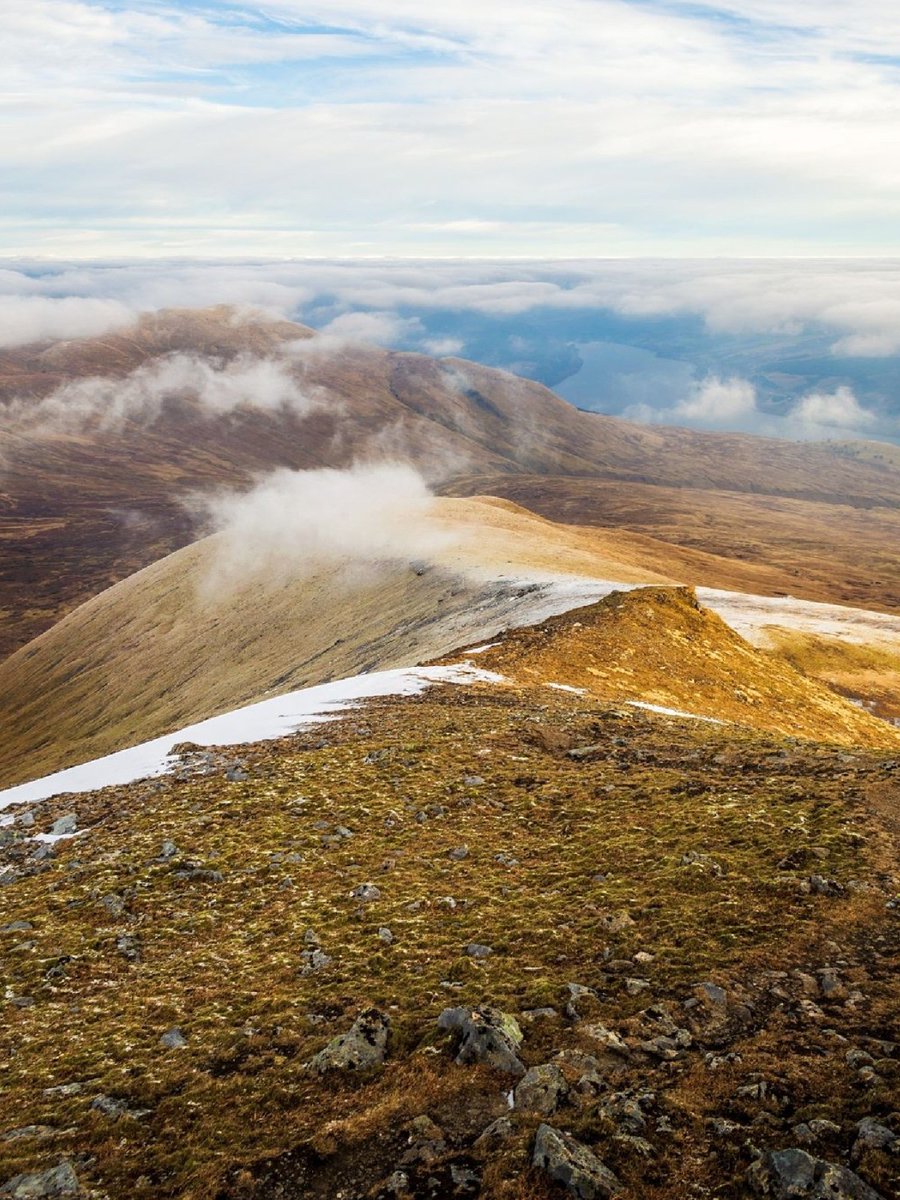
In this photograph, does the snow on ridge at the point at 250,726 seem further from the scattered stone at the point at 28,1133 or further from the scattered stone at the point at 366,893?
the scattered stone at the point at 28,1133

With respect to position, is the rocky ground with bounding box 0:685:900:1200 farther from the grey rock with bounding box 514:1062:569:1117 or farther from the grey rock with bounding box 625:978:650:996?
the grey rock with bounding box 625:978:650:996

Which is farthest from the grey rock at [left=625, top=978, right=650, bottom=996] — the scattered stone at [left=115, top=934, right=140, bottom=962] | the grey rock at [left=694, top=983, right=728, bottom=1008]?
the scattered stone at [left=115, top=934, right=140, bottom=962]

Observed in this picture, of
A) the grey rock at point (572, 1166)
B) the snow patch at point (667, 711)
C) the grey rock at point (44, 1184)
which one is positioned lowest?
the snow patch at point (667, 711)

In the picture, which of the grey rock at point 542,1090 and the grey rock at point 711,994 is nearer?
the grey rock at point 542,1090

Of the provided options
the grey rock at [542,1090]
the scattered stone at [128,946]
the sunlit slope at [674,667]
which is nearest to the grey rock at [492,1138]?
Answer: the grey rock at [542,1090]

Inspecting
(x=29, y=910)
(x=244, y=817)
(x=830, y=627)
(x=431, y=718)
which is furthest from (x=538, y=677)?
(x=830, y=627)

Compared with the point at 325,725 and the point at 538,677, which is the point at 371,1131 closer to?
the point at 325,725
